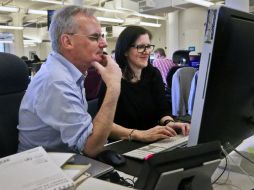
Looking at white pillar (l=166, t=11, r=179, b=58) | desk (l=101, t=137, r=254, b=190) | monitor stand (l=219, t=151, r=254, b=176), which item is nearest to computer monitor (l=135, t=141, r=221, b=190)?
desk (l=101, t=137, r=254, b=190)

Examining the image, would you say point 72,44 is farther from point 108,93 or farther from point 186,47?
point 186,47

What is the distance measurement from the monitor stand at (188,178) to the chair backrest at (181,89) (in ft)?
9.46

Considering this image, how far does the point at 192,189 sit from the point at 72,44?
0.92 meters

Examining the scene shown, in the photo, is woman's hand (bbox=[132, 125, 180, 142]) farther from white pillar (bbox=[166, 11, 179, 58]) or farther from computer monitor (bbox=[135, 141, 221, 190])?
white pillar (bbox=[166, 11, 179, 58])

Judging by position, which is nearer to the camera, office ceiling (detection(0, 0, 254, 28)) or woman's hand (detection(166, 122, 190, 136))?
woman's hand (detection(166, 122, 190, 136))

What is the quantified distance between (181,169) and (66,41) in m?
0.94

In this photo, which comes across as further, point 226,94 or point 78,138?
point 78,138

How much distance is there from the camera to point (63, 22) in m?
1.37

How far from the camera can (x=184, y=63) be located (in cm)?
577

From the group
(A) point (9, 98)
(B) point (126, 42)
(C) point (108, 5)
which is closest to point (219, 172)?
Answer: (A) point (9, 98)

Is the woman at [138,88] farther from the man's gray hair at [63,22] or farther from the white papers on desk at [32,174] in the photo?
the white papers on desk at [32,174]

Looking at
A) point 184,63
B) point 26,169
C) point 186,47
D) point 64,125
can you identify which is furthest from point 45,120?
point 186,47

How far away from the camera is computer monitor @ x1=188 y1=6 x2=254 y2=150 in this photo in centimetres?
67

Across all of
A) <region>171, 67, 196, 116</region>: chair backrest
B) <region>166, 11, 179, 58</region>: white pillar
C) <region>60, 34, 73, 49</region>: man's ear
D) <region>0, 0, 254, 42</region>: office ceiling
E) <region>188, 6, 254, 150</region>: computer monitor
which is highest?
<region>0, 0, 254, 42</region>: office ceiling
